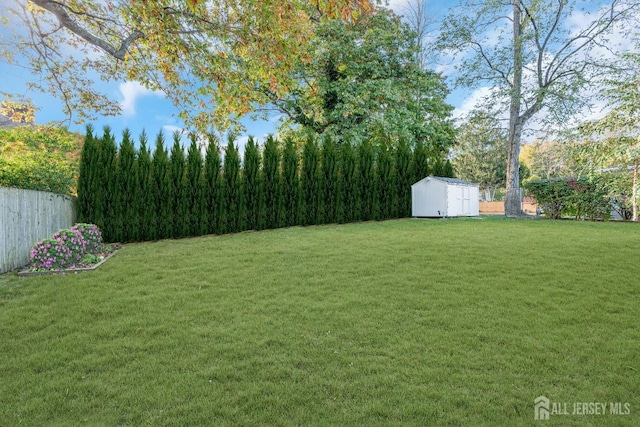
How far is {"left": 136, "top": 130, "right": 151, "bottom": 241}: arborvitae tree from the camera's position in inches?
393

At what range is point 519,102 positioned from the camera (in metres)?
15.2

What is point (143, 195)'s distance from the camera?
32.9 ft

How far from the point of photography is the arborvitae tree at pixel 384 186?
12992mm

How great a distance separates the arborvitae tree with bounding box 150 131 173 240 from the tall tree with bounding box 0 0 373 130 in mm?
2512

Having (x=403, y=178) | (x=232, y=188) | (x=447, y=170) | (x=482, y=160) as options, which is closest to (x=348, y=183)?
(x=403, y=178)

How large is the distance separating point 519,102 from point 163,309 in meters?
16.5

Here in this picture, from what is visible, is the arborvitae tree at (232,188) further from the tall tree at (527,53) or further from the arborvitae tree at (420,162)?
the tall tree at (527,53)

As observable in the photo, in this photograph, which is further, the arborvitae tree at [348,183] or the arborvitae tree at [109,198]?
the arborvitae tree at [348,183]

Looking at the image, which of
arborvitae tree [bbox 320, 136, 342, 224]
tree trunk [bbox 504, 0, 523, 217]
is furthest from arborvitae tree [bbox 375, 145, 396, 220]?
tree trunk [bbox 504, 0, 523, 217]

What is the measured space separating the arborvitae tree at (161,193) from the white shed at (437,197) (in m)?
8.70

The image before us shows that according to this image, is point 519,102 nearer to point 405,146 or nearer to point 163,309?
point 405,146

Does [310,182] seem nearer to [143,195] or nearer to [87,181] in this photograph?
[143,195]

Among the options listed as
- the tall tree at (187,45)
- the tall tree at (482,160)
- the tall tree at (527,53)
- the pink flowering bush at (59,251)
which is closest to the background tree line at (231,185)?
the tall tree at (187,45)

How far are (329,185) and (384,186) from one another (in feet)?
7.44
